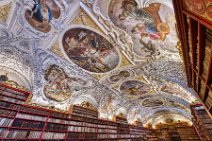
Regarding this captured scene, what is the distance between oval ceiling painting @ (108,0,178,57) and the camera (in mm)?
4297

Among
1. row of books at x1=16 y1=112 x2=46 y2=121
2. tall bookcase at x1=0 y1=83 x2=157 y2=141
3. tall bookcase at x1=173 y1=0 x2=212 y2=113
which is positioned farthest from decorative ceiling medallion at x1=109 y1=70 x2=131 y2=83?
tall bookcase at x1=173 y1=0 x2=212 y2=113

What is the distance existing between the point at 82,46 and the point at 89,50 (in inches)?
16.9

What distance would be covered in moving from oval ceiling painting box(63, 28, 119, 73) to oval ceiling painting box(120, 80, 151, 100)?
8.47ft

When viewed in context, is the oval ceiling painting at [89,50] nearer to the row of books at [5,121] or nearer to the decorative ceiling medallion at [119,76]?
the decorative ceiling medallion at [119,76]

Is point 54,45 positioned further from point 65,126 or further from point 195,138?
point 195,138

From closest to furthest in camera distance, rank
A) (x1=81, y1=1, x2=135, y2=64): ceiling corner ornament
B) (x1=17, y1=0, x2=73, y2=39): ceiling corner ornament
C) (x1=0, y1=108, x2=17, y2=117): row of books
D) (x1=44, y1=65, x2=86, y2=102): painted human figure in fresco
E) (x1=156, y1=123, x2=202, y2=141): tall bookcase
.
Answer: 1. (x1=0, y1=108, x2=17, y2=117): row of books
2. (x1=17, y1=0, x2=73, y2=39): ceiling corner ornament
3. (x1=81, y1=1, x2=135, y2=64): ceiling corner ornament
4. (x1=44, y1=65, x2=86, y2=102): painted human figure in fresco
5. (x1=156, y1=123, x2=202, y2=141): tall bookcase

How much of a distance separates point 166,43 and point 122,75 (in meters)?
3.75

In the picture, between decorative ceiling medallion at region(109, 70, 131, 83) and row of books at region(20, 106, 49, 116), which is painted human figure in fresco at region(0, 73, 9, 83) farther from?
decorative ceiling medallion at region(109, 70, 131, 83)

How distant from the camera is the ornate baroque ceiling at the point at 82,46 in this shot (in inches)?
182

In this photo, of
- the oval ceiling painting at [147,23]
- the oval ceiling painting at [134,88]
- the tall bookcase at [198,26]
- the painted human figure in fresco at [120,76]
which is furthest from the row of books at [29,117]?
the tall bookcase at [198,26]

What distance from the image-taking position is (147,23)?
484 centimetres

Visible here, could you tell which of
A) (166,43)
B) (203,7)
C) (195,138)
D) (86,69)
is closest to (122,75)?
(86,69)

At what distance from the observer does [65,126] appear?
6316 mm

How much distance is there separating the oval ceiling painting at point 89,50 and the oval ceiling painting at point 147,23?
1296mm
